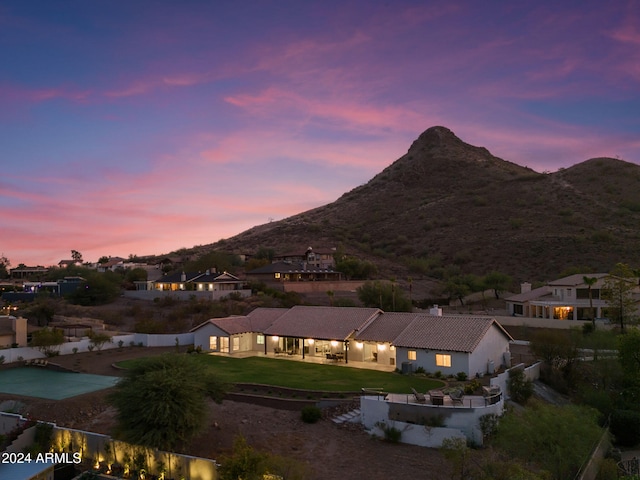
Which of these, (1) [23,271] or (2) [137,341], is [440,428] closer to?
(2) [137,341]

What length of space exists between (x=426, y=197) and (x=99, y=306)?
87.8 meters

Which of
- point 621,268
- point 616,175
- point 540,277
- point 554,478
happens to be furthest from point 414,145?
point 554,478

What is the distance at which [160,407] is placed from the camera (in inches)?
821

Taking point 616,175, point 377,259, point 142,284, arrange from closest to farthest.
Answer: point 142,284
point 377,259
point 616,175

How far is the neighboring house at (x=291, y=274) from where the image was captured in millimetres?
74812

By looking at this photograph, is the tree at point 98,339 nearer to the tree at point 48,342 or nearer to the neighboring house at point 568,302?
the tree at point 48,342

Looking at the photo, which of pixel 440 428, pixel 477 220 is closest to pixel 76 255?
pixel 477 220

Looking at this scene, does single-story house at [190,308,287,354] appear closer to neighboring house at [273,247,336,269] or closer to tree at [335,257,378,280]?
tree at [335,257,378,280]

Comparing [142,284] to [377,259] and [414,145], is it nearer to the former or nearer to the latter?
[377,259]

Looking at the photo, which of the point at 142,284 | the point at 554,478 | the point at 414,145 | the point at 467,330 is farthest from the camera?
the point at 414,145

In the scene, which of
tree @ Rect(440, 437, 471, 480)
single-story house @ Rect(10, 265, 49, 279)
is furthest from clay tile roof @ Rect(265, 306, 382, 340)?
single-story house @ Rect(10, 265, 49, 279)

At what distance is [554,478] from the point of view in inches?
771

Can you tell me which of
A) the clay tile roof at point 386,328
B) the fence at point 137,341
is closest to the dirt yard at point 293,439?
the clay tile roof at point 386,328

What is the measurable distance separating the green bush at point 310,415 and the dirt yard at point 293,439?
0.24 m
